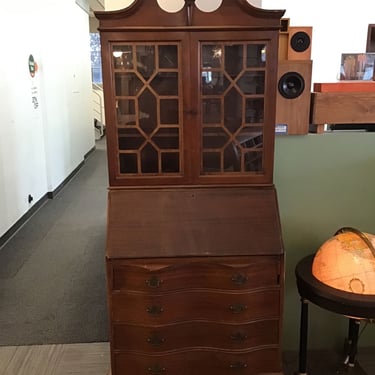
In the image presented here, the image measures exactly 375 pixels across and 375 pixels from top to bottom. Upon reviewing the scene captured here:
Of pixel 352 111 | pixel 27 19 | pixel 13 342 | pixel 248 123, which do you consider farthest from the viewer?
pixel 27 19

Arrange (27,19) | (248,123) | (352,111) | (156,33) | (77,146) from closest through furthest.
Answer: (156,33)
(248,123)
(352,111)
(27,19)
(77,146)

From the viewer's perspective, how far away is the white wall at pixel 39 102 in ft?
13.0

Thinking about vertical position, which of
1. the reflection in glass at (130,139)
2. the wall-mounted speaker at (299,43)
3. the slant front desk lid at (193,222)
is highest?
the wall-mounted speaker at (299,43)

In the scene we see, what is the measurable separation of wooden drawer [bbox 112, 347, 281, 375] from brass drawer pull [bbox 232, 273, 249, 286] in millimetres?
328

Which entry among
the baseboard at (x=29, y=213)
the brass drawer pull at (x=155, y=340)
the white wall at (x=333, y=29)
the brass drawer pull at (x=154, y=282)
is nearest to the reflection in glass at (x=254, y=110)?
the brass drawer pull at (x=154, y=282)

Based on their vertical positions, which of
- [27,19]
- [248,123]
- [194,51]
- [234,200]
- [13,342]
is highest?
[27,19]

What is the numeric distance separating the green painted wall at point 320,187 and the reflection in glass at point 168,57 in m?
0.67

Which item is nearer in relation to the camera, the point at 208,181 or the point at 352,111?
the point at 208,181

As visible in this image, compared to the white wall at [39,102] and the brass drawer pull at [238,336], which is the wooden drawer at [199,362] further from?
the white wall at [39,102]

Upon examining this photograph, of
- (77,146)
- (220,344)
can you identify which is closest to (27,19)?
(77,146)

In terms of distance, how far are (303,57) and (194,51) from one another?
0.67 m

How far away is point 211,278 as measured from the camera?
5.87 ft

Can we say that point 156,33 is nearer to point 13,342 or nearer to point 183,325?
point 183,325

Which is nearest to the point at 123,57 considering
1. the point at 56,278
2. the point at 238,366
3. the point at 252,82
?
the point at 252,82
